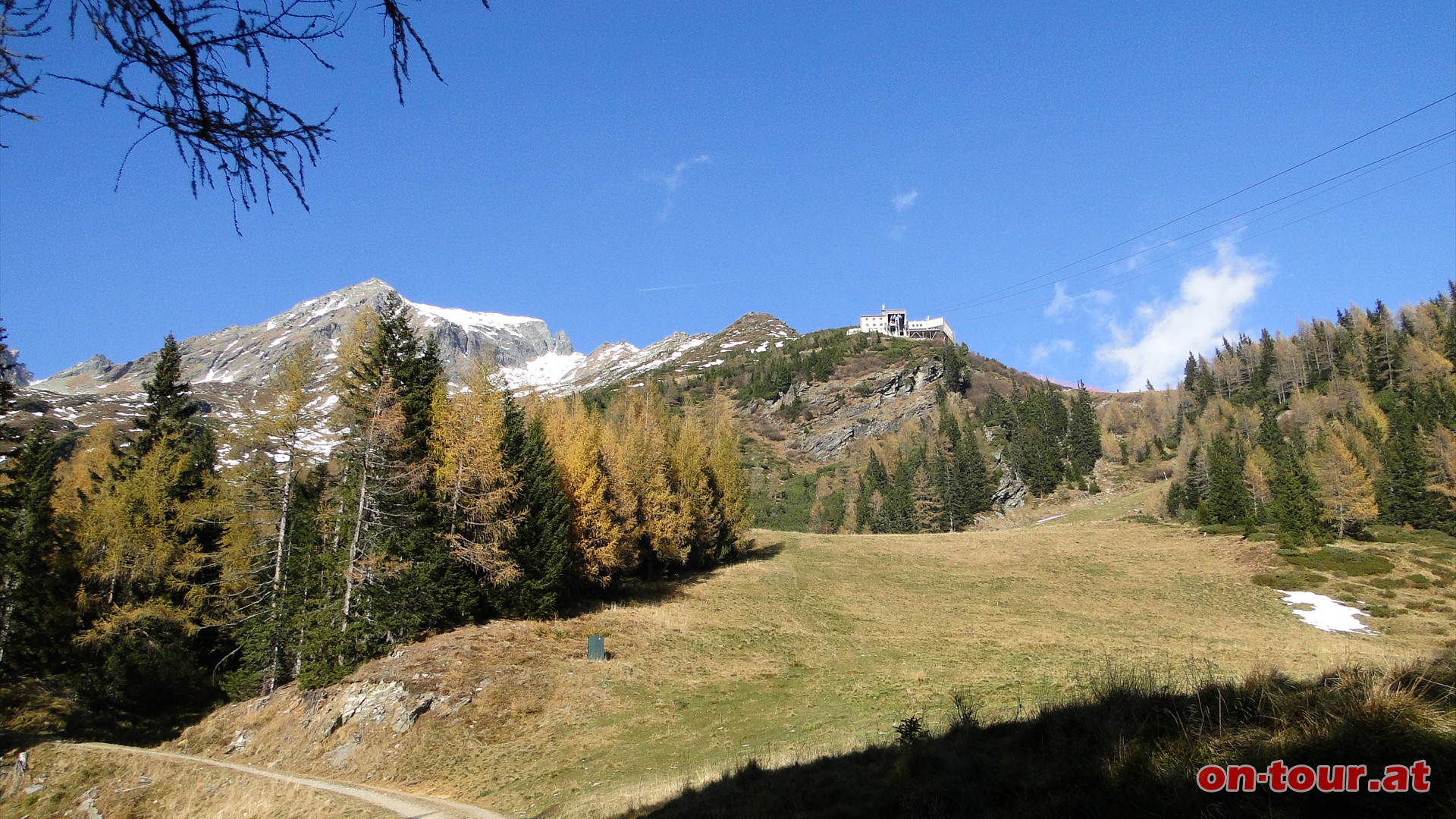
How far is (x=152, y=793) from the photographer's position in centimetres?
1593

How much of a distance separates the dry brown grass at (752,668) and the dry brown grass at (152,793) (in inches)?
111

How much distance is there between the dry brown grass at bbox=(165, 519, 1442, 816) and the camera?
16.7 m

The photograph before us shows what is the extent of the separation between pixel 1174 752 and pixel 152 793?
21992mm

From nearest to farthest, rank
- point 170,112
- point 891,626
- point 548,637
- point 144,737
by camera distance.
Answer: point 170,112 < point 144,737 < point 548,637 < point 891,626

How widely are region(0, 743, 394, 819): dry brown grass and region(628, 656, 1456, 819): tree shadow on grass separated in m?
12.2

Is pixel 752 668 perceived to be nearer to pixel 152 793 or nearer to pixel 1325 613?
pixel 152 793

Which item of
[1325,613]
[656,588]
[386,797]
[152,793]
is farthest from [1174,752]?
[1325,613]

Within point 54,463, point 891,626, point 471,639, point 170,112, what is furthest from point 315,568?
point 891,626

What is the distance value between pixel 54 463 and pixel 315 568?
1742cm

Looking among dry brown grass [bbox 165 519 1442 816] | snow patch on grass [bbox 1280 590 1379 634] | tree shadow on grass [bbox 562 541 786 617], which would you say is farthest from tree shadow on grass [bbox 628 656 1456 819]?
snow patch on grass [bbox 1280 590 1379 634]

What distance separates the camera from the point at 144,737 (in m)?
22.9

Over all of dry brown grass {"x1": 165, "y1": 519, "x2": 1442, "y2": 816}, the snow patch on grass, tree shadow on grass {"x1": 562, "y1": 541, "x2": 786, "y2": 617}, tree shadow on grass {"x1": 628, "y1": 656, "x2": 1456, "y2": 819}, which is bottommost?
the snow patch on grass

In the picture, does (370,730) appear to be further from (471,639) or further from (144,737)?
(144,737)

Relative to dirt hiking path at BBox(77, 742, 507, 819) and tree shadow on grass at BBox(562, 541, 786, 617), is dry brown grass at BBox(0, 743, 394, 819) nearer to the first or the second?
dirt hiking path at BBox(77, 742, 507, 819)
